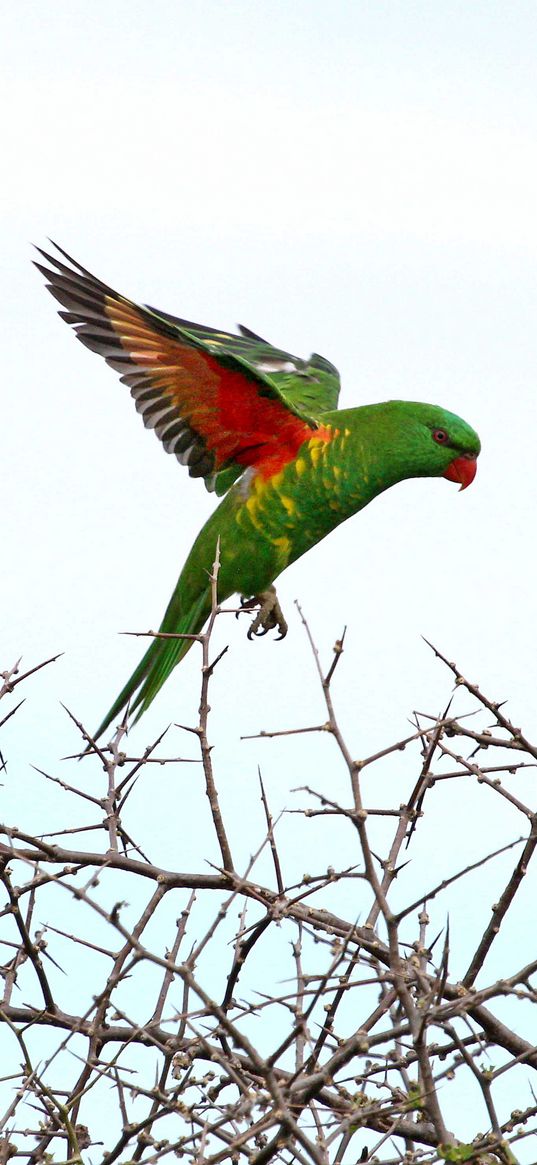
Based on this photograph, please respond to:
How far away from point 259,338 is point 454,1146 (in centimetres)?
439

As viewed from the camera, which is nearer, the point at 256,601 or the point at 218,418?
the point at 218,418

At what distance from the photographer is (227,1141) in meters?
2.75

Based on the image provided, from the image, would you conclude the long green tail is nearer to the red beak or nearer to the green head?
the green head

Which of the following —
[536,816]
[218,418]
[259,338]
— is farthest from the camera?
[259,338]

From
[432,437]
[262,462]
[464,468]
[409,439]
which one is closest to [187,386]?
[262,462]

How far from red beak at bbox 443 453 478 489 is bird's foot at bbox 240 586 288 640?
893 millimetres

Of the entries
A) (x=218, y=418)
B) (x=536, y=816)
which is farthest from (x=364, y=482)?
(x=536, y=816)

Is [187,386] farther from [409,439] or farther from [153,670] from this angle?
[153,670]

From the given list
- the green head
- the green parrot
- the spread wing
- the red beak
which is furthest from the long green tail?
the red beak

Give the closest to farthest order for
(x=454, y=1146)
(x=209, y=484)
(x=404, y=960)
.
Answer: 1. (x=454, y=1146)
2. (x=404, y=960)
3. (x=209, y=484)

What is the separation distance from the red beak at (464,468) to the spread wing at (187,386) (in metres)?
0.59

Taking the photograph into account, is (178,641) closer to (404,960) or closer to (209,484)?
(209,484)

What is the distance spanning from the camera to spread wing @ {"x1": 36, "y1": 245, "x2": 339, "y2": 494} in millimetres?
4145

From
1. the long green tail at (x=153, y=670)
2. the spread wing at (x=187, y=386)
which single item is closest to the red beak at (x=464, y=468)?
the spread wing at (x=187, y=386)
